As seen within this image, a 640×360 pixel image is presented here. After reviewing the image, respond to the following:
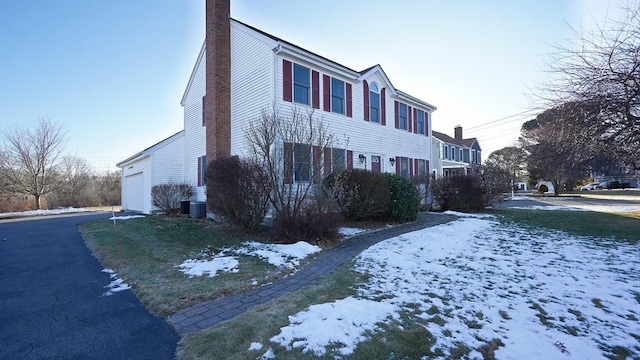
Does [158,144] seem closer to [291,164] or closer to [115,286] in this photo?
[291,164]

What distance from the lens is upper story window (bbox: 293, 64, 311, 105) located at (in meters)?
11.7

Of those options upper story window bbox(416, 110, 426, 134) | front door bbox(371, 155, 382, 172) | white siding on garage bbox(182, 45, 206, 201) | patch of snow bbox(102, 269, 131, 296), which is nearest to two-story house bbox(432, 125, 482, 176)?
upper story window bbox(416, 110, 426, 134)

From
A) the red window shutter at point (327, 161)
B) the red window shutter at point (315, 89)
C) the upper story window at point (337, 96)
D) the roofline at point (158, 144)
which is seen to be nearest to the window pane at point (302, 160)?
the red window shutter at point (327, 161)

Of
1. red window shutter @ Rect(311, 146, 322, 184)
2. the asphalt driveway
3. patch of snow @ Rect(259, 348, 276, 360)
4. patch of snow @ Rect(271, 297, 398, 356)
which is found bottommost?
the asphalt driveway

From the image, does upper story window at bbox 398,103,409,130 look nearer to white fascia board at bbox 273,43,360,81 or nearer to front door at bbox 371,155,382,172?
front door at bbox 371,155,382,172

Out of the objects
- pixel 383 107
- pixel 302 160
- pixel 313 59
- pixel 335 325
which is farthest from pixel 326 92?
pixel 335 325

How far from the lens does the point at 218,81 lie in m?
12.9

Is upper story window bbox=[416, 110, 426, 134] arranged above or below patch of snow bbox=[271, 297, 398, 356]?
above

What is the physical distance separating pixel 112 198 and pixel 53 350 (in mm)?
33799

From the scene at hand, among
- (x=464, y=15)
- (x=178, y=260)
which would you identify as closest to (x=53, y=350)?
(x=178, y=260)

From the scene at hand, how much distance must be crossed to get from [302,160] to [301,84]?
4988 mm

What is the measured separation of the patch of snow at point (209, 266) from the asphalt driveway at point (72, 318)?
1.11 meters

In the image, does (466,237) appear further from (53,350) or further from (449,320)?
(53,350)

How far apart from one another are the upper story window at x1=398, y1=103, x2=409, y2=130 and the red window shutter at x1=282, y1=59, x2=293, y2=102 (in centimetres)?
849
